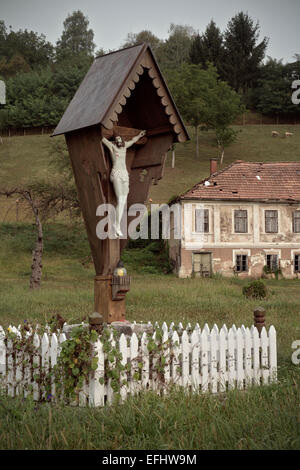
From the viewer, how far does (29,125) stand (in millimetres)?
74125

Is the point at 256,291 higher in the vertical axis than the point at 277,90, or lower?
lower

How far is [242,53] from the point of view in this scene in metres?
83.0

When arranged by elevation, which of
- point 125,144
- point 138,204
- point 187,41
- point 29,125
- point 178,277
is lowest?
point 178,277

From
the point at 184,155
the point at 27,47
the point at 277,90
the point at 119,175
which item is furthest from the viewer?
the point at 27,47

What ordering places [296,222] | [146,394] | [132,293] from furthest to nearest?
[296,222] → [132,293] → [146,394]

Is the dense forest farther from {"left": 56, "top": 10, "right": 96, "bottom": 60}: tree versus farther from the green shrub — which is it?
the green shrub

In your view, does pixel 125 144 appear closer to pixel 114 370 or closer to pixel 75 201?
pixel 114 370

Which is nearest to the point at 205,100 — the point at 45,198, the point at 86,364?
the point at 45,198

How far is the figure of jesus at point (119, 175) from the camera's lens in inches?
311

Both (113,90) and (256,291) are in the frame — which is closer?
(113,90)

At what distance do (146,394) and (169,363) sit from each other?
0.90 m

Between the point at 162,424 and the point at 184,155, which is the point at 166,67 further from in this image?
the point at 162,424

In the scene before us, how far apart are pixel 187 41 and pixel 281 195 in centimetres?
6739

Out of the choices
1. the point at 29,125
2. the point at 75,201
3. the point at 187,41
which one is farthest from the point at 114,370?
the point at 187,41
